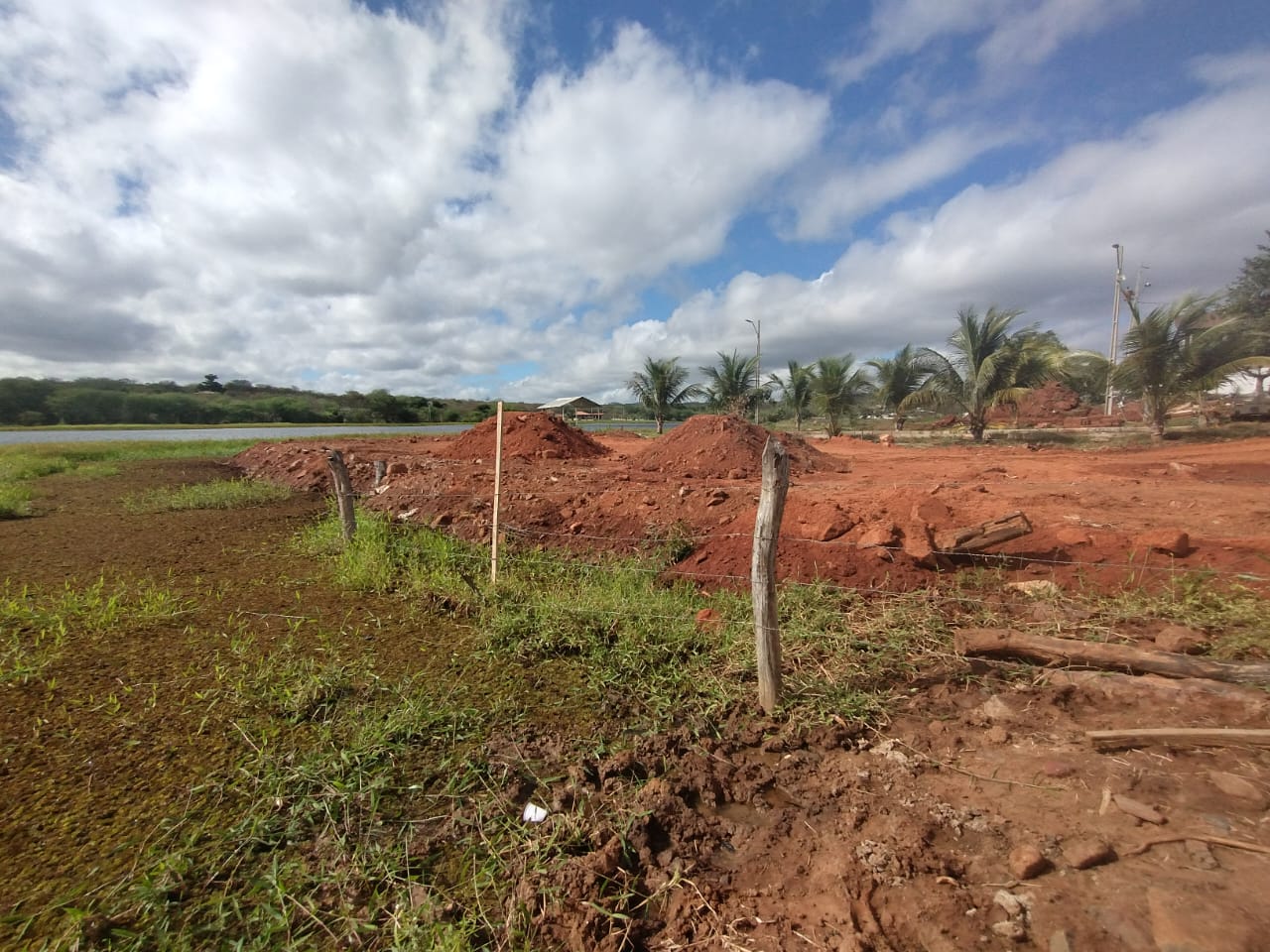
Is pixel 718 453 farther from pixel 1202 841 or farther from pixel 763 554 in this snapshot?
pixel 1202 841

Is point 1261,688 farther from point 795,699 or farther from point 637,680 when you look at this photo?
point 637,680

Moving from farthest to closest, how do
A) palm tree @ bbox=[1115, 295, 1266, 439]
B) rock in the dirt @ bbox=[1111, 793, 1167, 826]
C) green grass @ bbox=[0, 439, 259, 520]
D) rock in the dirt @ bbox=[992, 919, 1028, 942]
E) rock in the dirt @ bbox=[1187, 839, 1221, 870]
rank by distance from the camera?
palm tree @ bbox=[1115, 295, 1266, 439], green grass @ bbox=[0, 439, 259, 520], rock in the dirt @ bbox=[1111, 793, 1167, 826], rock in the dirt @ bbox=[1187, 839, 1221, 870], rock in the dirt @ bbox=[992, 919, 1028, 942]

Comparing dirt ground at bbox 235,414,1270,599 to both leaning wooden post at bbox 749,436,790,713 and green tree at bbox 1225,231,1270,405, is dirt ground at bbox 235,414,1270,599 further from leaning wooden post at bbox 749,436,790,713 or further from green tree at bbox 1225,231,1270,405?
green tree at bbox 1225,231,1270,405

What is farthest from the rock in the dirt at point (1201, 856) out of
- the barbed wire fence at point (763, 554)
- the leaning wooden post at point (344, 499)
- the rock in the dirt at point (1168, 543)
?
the leaning wooden post at point (344, 499)

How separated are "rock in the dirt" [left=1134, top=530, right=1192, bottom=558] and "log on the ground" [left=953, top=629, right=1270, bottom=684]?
168 centimetres

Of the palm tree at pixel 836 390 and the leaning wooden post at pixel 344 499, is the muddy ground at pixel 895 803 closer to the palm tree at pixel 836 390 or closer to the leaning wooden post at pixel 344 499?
the leaning wooden post at pixel 344 499

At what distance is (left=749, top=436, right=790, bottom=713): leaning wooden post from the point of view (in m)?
2.83

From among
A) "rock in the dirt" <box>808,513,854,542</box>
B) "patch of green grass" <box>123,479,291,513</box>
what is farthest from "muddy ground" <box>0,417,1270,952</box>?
"patch of green grass" <box>123,479,291,513</box>

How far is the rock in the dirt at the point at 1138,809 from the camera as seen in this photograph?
195 cm

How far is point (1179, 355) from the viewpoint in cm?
1362

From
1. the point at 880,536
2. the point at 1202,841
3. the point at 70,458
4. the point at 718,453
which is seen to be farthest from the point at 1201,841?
→ the point at 70,458

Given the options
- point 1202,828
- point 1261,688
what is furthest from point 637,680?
point 1261,688

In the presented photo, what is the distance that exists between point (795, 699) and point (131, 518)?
8992 millimetres

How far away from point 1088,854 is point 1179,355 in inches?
698
